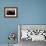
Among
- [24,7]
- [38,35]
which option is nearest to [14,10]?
[24,7]

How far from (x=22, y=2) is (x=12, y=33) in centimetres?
118

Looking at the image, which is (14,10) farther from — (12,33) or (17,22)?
(12,33)

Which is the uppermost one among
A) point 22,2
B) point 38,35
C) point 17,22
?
point 22,2

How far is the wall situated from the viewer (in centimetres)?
500

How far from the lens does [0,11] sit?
5.02 meters

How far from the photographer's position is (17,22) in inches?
197

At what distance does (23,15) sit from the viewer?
5.02 m

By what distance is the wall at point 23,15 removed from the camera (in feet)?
16.4

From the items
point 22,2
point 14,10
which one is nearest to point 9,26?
point 14,10

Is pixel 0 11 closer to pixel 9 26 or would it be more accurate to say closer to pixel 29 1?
pixel 9 26

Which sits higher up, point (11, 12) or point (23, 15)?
point (11, 12)

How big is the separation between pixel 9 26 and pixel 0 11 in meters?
0.63

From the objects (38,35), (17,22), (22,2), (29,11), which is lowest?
(38,35)

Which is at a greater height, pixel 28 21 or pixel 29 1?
pixel 29 1
